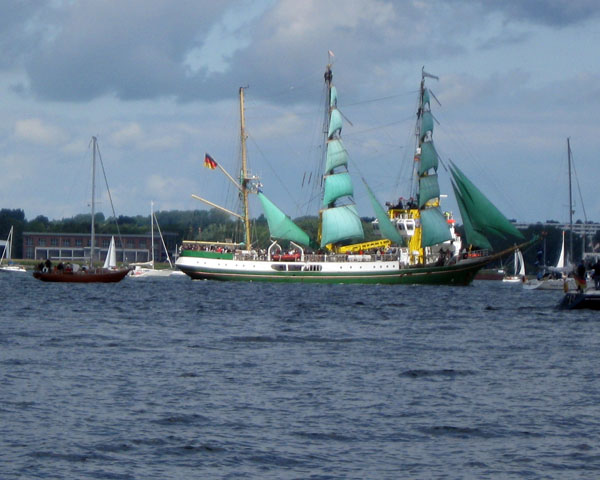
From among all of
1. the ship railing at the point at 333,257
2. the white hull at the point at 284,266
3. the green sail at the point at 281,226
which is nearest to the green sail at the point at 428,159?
the ship railing at the point at 333,257

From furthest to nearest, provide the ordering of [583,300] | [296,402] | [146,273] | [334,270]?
[146,273] → [334,270] → [583,300] → [296,402]

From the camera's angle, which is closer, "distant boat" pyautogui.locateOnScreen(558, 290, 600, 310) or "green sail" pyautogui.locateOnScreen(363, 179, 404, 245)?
"distant boat" pyautogui.locateOnScreen(558, 290, 600, 310)

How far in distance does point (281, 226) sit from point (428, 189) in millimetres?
14694

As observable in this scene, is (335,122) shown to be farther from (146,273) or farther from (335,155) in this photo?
(146,273)

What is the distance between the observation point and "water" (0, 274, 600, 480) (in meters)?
18.4

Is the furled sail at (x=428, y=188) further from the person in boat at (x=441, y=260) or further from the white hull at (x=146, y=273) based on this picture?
the white hull at (x=146, y=273)

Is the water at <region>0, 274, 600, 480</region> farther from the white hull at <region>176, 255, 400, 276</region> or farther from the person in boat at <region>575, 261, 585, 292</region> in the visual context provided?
the white hull at <region>176, 255, 400, 276</region>

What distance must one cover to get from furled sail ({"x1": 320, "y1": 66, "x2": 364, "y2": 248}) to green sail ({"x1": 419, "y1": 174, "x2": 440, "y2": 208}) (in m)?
7.33

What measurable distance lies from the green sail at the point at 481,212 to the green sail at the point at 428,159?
898 centimetres

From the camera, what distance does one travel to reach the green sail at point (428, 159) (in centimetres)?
11250

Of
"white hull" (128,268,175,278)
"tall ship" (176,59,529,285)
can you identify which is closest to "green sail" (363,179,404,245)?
"tall ship" (176,59,529,285)

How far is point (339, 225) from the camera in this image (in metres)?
114

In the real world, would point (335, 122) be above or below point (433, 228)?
above

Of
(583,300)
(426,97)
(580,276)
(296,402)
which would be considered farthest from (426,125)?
(296,402)
